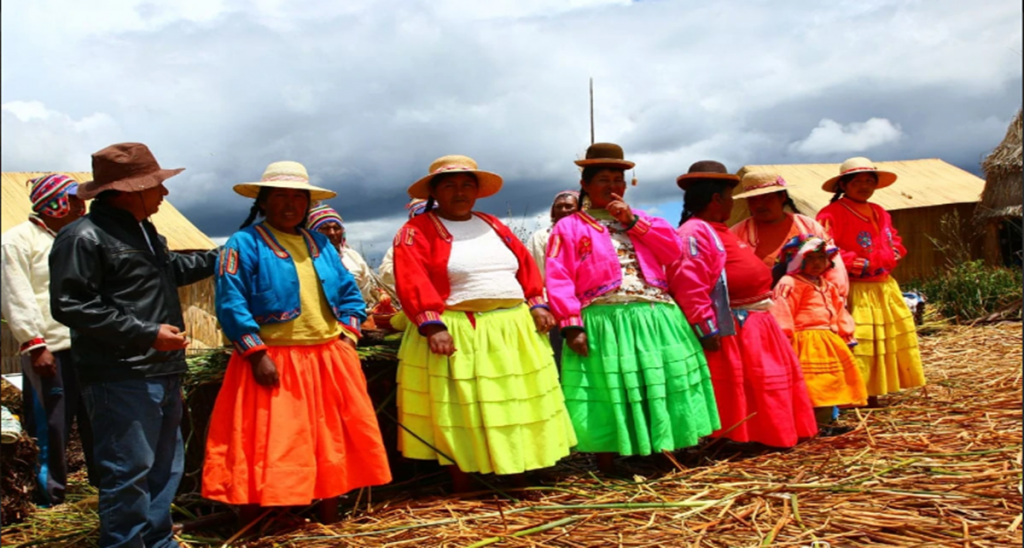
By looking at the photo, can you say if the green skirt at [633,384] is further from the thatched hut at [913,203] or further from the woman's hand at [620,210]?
the thatched hut at [913,203]

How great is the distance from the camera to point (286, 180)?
160 inches

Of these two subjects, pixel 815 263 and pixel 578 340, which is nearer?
pixel 578 340

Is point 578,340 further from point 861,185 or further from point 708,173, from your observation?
point 861,185

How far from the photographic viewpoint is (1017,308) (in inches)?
449

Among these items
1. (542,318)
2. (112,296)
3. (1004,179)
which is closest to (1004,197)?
(1004,179)

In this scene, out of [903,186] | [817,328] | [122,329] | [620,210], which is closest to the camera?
[122,329]

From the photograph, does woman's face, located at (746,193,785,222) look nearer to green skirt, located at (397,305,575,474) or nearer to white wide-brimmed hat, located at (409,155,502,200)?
white wide-brimmed hat, located at (409,155,502,200)

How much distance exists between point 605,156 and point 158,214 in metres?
8.68

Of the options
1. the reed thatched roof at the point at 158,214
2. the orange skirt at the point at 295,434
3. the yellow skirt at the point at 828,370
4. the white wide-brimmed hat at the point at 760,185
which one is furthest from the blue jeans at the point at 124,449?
the reed thatched roof at the point at 158,214

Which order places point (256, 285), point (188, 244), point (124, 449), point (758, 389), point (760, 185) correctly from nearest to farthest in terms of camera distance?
point (124, 449), point (256, 285), point (758, 389), point (760, 185), point (188, 244)

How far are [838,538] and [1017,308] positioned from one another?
390 inches

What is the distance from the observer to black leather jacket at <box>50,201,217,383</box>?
3.22 metres

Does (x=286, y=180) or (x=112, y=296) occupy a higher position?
(x=286, y=180)

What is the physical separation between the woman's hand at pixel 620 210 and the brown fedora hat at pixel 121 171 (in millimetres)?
2525
